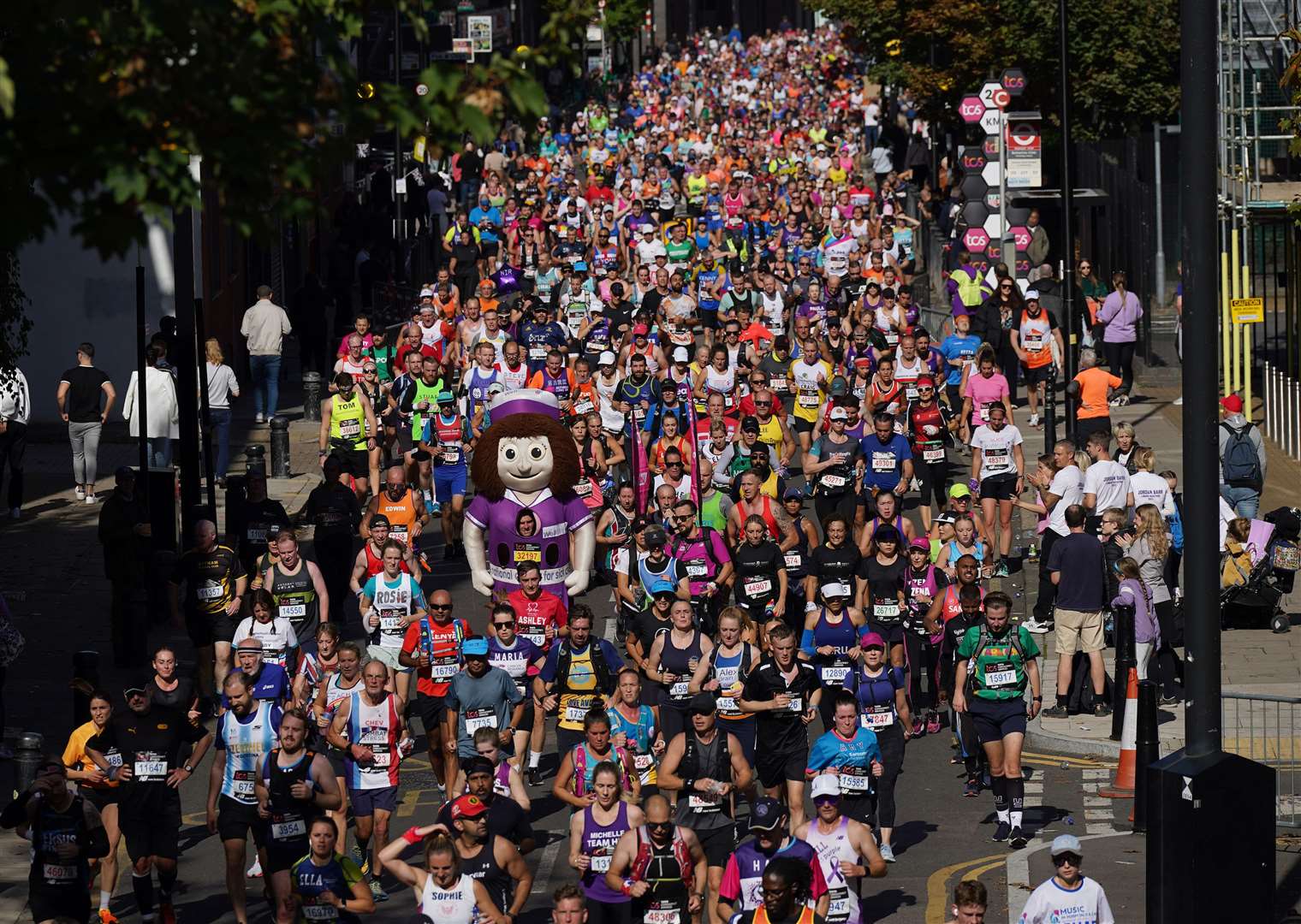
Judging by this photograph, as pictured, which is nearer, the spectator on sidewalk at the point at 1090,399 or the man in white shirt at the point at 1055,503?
the man in white shirt at the point at 1055,503

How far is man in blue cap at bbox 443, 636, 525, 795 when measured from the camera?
1597cm

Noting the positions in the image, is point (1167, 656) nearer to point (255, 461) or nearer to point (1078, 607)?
point (1078, 607)

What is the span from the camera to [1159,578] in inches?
765

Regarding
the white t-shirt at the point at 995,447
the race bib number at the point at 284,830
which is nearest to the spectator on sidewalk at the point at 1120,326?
the white t-shirt at the point at 995,447

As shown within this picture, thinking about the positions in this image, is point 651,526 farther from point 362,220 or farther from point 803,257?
point 362,220

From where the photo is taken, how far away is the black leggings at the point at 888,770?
15.7 m

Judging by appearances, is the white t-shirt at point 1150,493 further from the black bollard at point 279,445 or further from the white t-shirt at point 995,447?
the black bollard at point 279,445

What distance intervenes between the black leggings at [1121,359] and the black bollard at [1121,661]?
12431 mm

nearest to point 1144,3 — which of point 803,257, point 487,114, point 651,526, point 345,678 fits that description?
point 803,257

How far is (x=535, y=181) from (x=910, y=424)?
27625mm

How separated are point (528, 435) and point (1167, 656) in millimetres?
5098

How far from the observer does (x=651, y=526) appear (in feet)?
64.6

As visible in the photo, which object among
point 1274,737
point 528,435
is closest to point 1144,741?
point 1274,737

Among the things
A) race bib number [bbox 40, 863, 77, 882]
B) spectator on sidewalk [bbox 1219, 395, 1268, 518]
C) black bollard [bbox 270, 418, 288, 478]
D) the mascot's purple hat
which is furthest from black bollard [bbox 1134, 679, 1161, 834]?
black bollard [bbox 270, 418, 288, 478]
